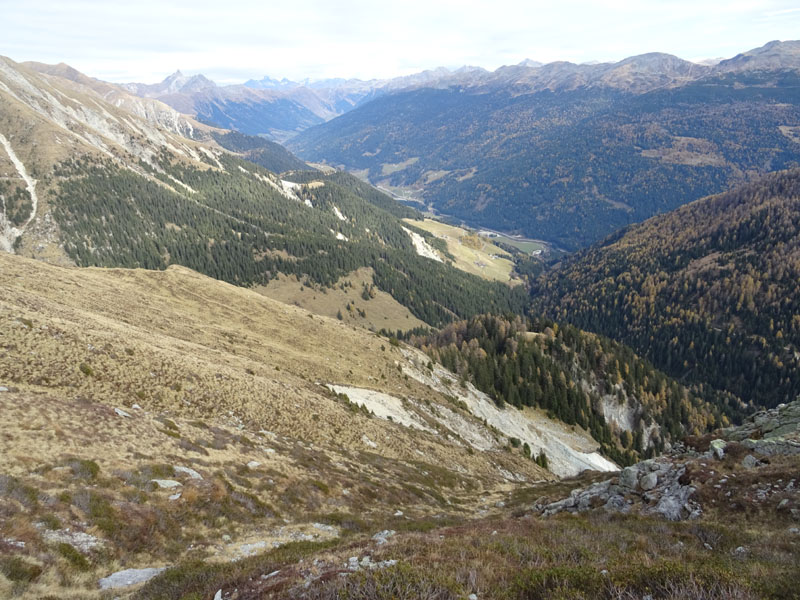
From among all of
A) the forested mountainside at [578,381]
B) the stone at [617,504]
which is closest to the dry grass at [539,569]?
the stone at [617,504]

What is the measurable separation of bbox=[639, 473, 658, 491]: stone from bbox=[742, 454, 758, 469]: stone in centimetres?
551

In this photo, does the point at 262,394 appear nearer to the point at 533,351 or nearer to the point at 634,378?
the point at 533,351

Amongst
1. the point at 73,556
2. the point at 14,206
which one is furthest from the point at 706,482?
the point at 14,206

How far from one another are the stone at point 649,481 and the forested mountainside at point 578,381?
203ft

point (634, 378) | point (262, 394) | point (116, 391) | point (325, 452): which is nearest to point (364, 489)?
point (325, 452)

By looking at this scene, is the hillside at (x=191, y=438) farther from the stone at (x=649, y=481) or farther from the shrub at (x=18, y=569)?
the stone at (x=649, y=481)

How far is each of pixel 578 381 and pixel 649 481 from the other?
99582 millimetres

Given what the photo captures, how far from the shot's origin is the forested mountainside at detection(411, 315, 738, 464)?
10494cm

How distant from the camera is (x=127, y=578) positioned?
15852mm

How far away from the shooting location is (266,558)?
18016 millimetres

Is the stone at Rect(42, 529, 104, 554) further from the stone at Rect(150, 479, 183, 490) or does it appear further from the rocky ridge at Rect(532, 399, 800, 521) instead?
the rocky ridge at Rect(532, 399, 800, 521)

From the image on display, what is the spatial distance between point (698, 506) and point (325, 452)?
2893 centimetres

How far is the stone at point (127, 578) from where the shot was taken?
15.2m

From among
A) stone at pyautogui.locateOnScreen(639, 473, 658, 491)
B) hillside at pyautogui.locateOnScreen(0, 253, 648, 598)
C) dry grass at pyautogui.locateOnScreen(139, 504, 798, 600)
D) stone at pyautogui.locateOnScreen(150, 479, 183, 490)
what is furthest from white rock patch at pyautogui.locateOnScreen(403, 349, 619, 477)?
dry grass at pyautogui.locateOnScreen(139, 504, 798, 600)
